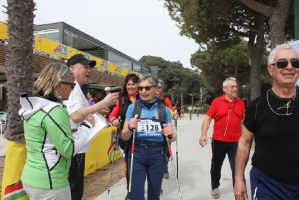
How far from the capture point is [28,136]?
200 centimetres

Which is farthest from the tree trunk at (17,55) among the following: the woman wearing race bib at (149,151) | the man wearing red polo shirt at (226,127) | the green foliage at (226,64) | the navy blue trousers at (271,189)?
the green foliage at (226,64)

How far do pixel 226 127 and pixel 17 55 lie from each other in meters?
3.13

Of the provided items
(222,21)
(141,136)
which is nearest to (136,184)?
(141,136)

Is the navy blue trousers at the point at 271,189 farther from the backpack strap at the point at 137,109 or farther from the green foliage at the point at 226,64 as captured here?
the green foliage at the point at 226,64

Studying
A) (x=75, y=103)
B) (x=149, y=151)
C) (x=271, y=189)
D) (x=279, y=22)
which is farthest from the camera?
(x=279, y=22)

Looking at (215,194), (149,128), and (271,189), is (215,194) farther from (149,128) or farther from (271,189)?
(271,189)

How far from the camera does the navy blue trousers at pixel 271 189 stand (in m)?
2.15

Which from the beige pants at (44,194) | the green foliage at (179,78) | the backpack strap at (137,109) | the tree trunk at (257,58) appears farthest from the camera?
the green foliage at (179,78)

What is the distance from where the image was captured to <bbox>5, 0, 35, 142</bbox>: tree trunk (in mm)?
3318

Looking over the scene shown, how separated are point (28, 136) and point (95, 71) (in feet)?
73.5

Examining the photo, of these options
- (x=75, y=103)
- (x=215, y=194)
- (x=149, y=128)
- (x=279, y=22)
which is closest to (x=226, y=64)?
(x=279, y=22)

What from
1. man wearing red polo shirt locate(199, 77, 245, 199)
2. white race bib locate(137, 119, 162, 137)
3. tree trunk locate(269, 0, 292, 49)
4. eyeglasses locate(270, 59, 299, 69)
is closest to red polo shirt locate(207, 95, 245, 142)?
man wearing red polo shirt locate(199, 77, 245, 199)

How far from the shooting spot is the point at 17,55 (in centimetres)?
331

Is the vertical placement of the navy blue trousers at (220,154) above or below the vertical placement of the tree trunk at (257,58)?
below
